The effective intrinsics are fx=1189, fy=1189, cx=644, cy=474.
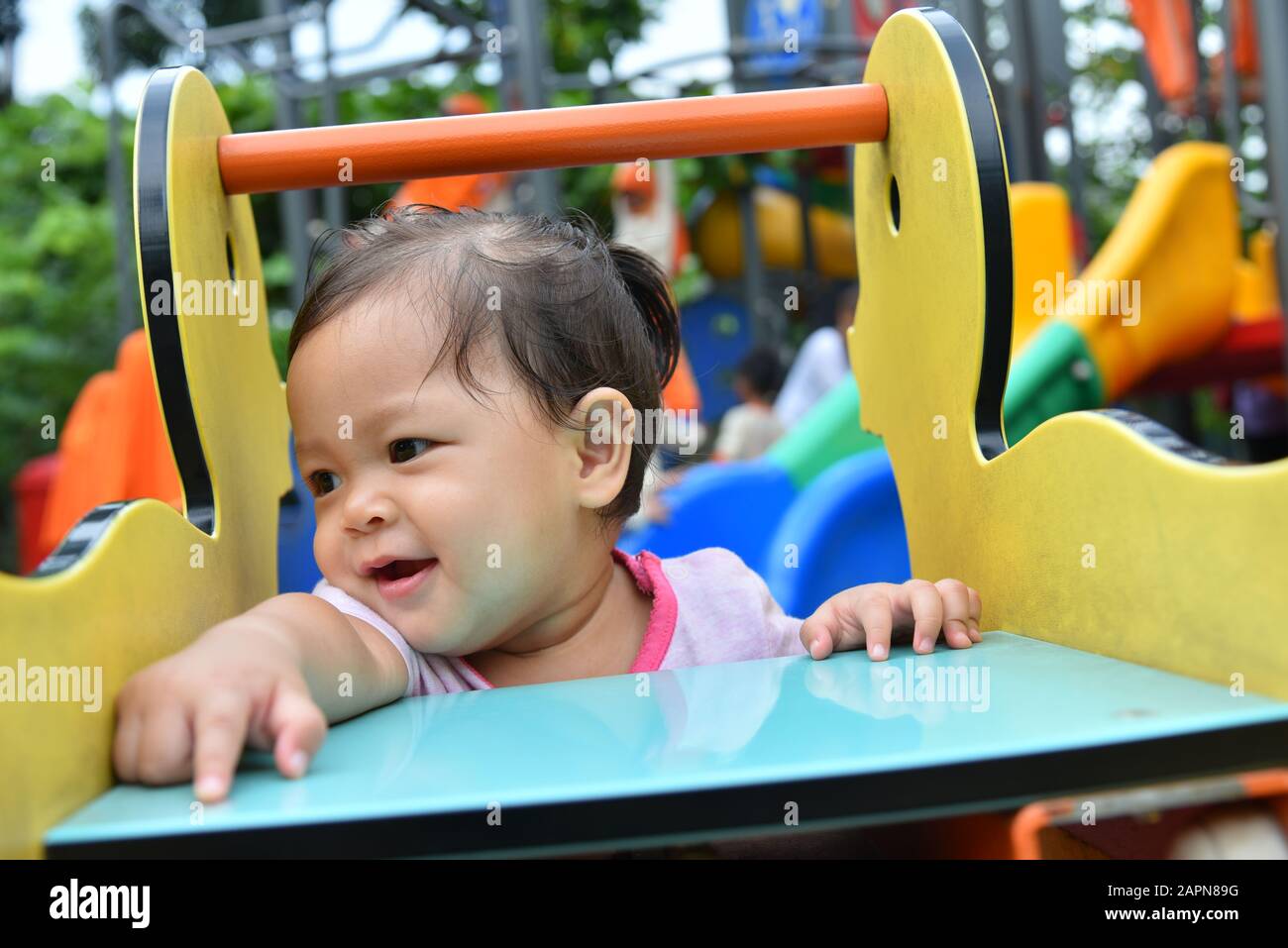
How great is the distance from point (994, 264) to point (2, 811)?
→ 802 mm

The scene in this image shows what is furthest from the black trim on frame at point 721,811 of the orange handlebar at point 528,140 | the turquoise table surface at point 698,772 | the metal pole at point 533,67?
the metal pole at point 533,67

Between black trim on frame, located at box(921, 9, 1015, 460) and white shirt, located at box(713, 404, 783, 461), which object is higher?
black trim on frame, located at box(921, 9, 1015, 460)

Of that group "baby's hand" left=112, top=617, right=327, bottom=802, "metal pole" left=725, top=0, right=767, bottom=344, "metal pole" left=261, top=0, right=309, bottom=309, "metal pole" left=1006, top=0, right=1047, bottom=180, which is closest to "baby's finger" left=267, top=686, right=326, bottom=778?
"baby's hand" left=112, top=617, right=327, bottom=802

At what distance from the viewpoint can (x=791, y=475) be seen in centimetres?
294

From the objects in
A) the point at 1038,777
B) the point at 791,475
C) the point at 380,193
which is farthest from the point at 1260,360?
the point at 380,193

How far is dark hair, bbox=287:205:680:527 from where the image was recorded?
0.92 meters

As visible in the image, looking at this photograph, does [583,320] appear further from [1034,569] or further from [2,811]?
[2,811]

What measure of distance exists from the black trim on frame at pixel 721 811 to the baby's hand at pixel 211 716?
7 centimetres

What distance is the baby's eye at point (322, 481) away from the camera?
0.90 metres

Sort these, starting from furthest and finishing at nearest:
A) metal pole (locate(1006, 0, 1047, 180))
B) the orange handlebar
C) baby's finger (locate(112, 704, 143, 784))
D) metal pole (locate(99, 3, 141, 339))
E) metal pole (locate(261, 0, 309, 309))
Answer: metal pole (locate(99, 3, 141, 339)) < metal pole (locate(261, 0, 309, 309)) < metal pole (locate(1006, 0, 1047, 180)) < the orange handlebar < baby's finger (locate(112, 704, 143, 784))

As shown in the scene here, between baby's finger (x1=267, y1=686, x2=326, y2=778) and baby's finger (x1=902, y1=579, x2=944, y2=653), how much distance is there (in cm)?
43

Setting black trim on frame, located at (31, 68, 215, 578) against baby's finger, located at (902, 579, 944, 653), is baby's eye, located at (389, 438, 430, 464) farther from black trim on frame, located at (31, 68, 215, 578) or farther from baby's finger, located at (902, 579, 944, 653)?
baby's finger, located at (902, 579, 944, 653)

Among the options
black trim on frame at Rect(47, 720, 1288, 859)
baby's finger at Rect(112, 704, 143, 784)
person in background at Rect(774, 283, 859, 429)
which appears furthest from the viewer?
person in background at Rect(774, 283, 859, 429)

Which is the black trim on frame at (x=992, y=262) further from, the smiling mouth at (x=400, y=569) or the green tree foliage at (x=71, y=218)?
the green tree foliage at (x=71, y=218)
